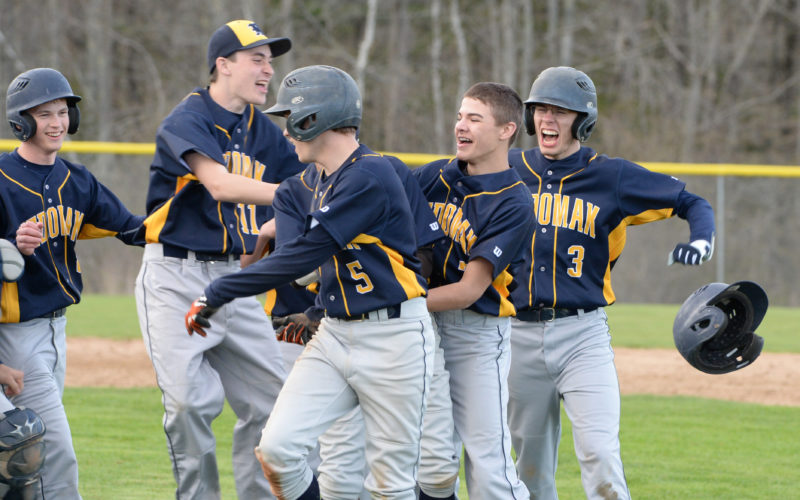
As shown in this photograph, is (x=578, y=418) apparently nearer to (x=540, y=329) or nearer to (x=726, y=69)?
(x=540, y=329)

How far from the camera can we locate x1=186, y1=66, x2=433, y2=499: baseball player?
4125 millimetres

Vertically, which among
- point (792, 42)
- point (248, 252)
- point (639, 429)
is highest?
point (792, 42)

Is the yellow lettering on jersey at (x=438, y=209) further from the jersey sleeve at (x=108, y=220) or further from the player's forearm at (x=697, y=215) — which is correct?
the jersey sleeve at (x=108, y=220)

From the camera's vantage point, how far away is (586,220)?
5156 mm

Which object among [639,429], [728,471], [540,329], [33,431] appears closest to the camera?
[33,431]

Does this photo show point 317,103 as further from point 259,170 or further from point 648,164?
point 648,164

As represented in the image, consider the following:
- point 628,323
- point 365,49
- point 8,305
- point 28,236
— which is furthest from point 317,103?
point 365,49

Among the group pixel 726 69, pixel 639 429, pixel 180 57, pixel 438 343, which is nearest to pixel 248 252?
pixel 438 343

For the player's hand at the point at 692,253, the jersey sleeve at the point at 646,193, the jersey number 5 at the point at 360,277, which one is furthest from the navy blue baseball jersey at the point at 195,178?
the player's hand at the point at 692,253

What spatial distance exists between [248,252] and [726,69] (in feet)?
73.8

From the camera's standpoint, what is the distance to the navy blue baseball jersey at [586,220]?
510 cm

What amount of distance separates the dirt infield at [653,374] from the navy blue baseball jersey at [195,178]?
4.89 meters

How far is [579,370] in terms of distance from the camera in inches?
196

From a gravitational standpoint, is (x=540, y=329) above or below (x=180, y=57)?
below
